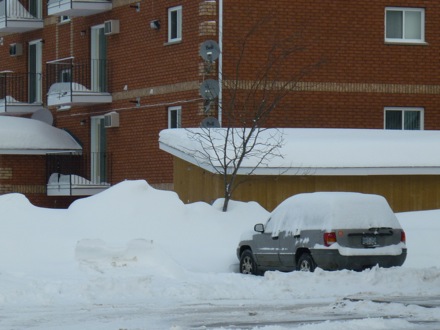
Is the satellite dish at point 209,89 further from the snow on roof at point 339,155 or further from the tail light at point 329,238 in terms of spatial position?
the tail light at point 329,238

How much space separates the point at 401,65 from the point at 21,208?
579 inches

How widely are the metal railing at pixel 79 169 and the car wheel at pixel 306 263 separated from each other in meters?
18.7

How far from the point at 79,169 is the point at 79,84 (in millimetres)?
2976

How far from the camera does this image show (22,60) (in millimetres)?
47500

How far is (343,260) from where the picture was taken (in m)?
20.9

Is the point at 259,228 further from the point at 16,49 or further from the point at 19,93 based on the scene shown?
the point at 16,49

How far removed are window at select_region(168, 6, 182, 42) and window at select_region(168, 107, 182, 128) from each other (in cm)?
201

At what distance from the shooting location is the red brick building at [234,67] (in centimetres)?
3444

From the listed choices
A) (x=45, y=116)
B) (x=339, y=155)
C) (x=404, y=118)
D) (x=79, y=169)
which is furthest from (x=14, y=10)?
(x=339, y=155)

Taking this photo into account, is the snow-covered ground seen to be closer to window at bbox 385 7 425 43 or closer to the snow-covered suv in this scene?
the snow-covered suv

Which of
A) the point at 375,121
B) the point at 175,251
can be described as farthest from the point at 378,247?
the point at 375,121

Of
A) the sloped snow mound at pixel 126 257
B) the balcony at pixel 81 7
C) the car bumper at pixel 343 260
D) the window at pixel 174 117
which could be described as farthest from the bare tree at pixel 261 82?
the car bumper at pixel 343 260

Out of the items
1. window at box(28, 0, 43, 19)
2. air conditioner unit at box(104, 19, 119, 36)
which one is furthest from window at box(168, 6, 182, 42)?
window at box(28, 0, 43, 19)

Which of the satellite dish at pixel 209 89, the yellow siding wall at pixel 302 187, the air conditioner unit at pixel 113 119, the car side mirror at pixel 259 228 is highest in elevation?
the satellite dish at pixel 209 89
